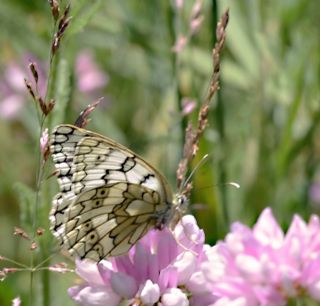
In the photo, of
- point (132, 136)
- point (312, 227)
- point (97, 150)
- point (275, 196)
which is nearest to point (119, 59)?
point (132, 136)

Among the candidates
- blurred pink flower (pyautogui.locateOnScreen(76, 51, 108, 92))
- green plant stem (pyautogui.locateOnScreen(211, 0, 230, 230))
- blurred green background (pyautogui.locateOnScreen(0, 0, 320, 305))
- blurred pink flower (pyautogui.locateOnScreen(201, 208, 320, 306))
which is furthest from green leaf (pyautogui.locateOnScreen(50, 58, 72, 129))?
blurred pink flower (pyautogui.locateOnScreen(76, 51, 108, 92))

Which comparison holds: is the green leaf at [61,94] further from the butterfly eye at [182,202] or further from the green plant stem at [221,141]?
the butterfly eye at [182,202]

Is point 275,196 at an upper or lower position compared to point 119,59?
lower

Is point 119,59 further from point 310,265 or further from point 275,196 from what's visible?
point 310,265

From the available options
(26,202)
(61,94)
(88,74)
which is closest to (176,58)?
(61,94)

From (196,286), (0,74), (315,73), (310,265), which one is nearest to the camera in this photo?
(310,265)

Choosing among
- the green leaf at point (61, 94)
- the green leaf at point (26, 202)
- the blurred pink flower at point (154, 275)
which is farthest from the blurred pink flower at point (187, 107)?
the blurred pink flower at point (154, 275)

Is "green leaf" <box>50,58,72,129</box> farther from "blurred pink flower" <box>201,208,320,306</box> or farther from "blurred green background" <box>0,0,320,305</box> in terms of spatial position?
"blurred pink flower" <box>201,208,320,306</box>
